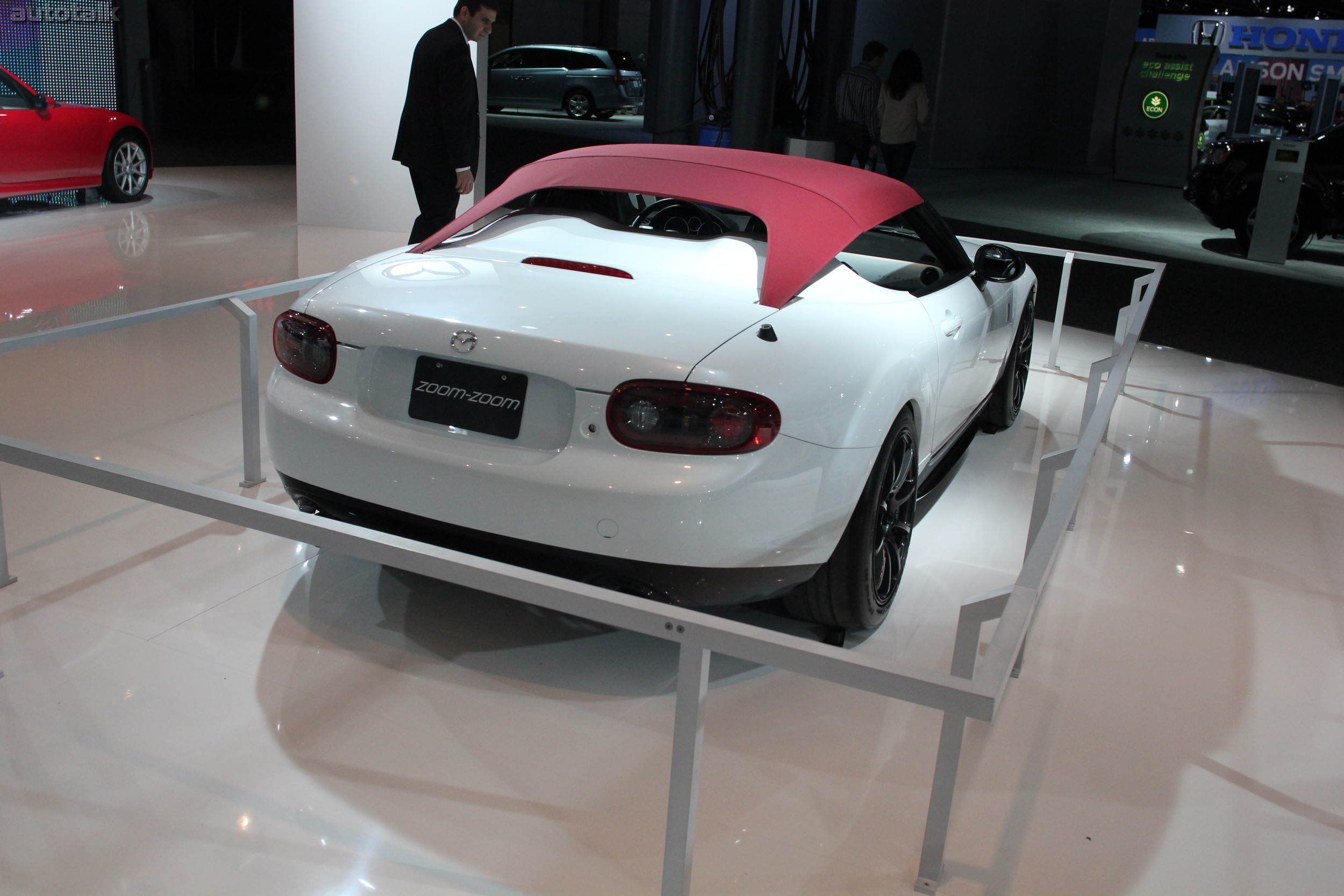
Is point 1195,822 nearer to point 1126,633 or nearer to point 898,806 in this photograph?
point 898,806

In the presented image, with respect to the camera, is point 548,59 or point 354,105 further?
point 548,59

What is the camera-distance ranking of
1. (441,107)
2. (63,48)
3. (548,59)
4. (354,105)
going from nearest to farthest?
(441,107) < (354,105) < (63,48) < (548,59)

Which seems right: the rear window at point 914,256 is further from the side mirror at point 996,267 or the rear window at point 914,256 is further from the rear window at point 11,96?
the rear window at point 11,96

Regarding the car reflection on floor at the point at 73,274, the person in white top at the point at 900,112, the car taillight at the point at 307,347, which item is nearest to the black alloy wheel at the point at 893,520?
the car taillight at the point at 307,347

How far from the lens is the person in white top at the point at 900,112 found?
10500 mm

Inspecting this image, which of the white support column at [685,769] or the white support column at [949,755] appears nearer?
the white support column at [685,769]

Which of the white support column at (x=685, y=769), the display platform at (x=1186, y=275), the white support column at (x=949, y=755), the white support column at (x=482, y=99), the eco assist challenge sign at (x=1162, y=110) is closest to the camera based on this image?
the white support column at (x=685, y=769)

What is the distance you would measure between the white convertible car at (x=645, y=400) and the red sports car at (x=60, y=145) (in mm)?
7403

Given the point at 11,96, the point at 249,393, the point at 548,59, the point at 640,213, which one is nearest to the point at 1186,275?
the point at 640,213

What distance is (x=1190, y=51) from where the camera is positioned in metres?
15.7

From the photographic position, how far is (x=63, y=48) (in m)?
11.2

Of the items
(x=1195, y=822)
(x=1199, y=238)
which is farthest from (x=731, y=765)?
(x=1199, y=238)

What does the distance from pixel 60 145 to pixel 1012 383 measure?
8.20 m

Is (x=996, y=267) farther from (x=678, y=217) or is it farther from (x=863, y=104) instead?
(x=863, y=104)
